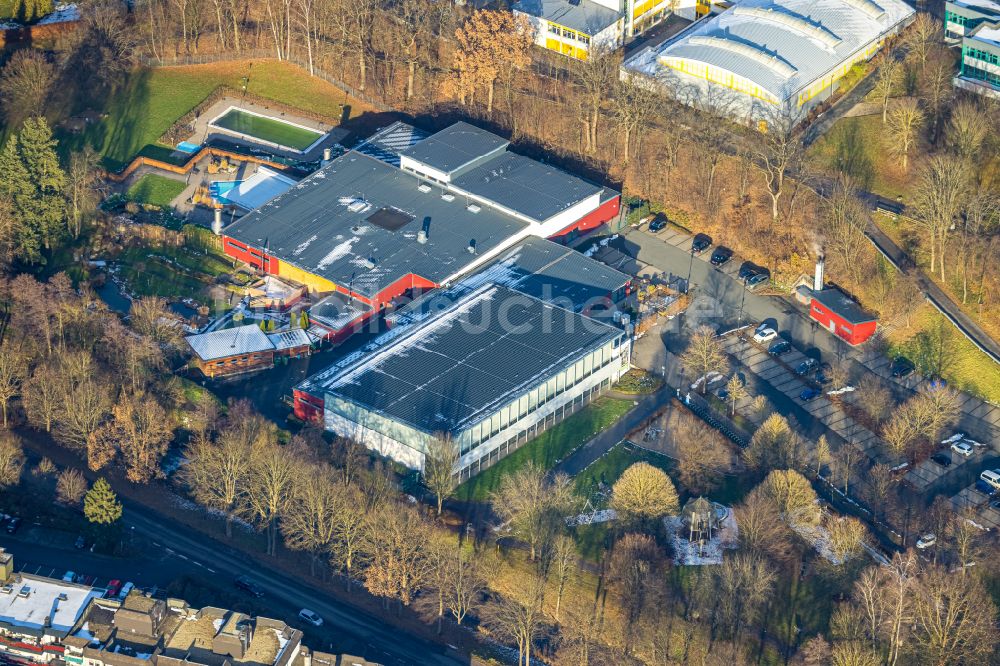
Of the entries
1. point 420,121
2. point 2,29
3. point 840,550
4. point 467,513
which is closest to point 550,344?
point 467,513

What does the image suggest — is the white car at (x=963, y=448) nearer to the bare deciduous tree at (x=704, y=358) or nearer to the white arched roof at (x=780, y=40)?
the bare deciduous tree at (x=704, y=358)

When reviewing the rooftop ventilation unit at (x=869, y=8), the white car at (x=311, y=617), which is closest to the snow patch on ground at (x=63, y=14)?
the rooftop ventilation unit at (x=869, y=8)

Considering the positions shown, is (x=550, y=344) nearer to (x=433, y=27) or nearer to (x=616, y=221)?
(x=616, y=221)

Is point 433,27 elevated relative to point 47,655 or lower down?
elevated

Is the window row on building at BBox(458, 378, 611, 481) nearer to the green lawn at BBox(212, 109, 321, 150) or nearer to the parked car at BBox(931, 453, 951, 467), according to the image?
the parked car at BBox(931, 453, 951, 467)

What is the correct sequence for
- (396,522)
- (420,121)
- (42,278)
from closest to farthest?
(396,522) < (42,278) < (420,121)

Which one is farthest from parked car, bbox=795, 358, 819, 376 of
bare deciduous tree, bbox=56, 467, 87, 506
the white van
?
bare deciduous tree, bbox=56, 467, 87, 506
